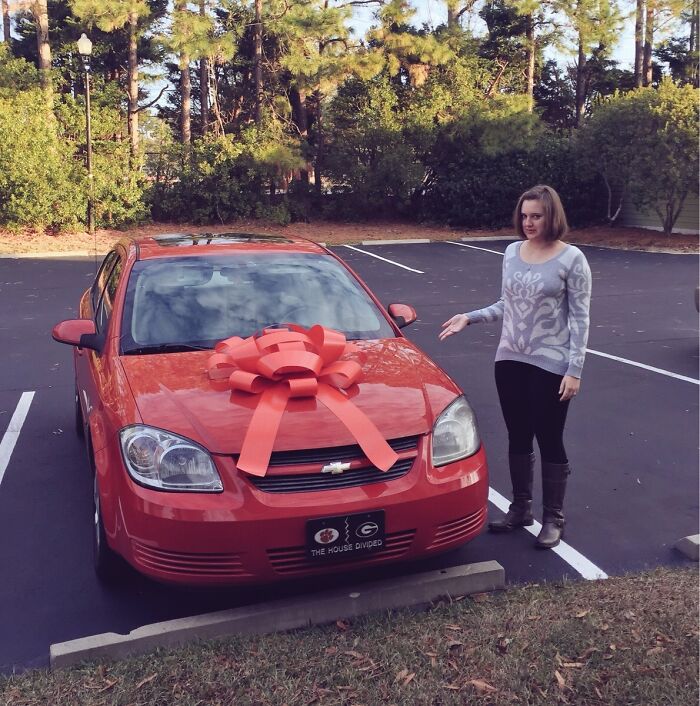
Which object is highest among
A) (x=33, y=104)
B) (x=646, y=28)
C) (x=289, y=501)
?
(x=646, y=28)

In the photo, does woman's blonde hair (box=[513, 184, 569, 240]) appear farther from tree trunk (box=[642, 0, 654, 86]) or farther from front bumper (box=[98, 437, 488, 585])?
tree trunk (box=[642, 0, 654, 86])

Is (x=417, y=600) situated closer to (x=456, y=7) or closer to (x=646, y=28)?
(x=456, y=7)

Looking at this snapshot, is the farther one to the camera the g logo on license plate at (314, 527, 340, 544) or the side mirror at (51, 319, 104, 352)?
the side mirror at (51, 319, 104, 352)

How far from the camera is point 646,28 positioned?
27219 mm

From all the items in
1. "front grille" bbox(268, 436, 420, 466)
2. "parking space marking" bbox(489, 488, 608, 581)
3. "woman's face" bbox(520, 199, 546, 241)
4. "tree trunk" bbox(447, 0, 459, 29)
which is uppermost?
"tree trunk" bbox(447, 0, 459, 29)

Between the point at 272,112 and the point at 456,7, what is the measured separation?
7209mm

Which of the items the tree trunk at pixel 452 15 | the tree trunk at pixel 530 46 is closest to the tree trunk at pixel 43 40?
the tree trunk at pixel 452 15

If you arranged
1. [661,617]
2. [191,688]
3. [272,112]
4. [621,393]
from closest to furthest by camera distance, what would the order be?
[191,688]
[661,617]
[621,393]
[272,112]

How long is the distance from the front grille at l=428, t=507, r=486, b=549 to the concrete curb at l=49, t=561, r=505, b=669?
22cm

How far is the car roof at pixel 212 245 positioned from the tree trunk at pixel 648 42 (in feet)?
86.2

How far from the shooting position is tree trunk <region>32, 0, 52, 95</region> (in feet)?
76.8

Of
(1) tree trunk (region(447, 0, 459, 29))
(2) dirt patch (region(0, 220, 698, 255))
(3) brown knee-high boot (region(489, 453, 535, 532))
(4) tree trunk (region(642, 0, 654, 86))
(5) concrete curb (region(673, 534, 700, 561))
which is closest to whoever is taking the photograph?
(5) concrete curb (region(673, 534, 700, 561))

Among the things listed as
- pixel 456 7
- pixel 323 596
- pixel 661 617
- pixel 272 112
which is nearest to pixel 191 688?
pixel 323 596

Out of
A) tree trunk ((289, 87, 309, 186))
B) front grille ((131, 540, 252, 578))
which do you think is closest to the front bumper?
front grille ((131, 540, 252, 578))
